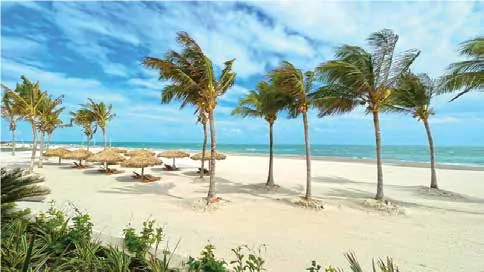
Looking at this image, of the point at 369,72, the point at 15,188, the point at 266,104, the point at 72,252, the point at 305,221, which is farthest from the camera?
the point at 266,104

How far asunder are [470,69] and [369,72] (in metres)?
2.77

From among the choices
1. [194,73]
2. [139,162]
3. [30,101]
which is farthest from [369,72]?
[30,101]

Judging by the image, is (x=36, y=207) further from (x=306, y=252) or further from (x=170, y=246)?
(x=306, y=252)

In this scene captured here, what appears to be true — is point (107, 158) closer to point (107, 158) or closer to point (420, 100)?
point (107, 158)

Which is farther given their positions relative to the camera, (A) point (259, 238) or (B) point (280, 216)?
(B) point (280, 216)

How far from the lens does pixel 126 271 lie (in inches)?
137

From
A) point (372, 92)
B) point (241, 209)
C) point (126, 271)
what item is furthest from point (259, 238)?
point (372, 92)

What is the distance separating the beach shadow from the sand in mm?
39

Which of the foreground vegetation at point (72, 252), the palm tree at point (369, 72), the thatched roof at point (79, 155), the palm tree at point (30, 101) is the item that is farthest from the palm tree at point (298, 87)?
the palm tree at point (30, 101)

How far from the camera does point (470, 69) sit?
8938 mm

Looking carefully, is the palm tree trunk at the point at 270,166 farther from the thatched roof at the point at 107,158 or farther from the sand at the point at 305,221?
the thatched roof at the point at 107,158

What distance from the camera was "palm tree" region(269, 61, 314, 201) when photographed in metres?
10.1

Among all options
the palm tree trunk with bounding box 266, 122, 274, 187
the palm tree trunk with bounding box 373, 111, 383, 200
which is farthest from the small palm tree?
the palm tree trunk with bounding box 266, 122, 274, 187

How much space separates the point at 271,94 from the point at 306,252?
7396 mm
